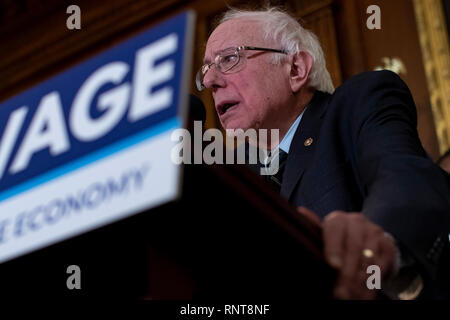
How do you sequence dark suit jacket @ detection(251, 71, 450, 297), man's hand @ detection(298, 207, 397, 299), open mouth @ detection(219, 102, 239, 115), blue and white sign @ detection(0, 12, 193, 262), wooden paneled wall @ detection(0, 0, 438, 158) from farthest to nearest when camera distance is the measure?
wooden paneled wall @ detection(0, 0, 438, 158)
open mouth @ detection(219, 102, 239, 115)
dark suit jacket @ detection(251, 71, 450, 297)
man's hand @ detection(298, 207, 397, 299)
blue and white sign @ detection(0, 12, 193, 262)

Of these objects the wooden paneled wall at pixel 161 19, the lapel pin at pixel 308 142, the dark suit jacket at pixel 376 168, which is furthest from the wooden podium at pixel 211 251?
the wooden paneled wall at pixel 161 19

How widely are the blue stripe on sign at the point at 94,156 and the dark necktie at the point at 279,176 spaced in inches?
39.7

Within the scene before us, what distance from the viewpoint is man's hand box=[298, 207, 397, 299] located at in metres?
0.84

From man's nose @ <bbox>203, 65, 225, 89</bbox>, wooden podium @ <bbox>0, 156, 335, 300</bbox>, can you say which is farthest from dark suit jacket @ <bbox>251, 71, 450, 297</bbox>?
man's nose @ <bbox>203, 65, 225, 89</bbox>

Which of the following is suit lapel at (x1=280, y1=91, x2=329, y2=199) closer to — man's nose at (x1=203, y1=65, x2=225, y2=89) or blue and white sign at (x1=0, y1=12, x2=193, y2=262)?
man's nose at (x1=203, y1=65, x2=225, y2=89)

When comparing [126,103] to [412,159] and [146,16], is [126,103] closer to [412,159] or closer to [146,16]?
[412,159]

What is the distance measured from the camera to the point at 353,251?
862mm

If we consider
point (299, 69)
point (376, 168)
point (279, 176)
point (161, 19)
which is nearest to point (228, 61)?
point (299, 69)

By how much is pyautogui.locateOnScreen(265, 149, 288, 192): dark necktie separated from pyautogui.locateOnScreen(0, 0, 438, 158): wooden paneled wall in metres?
1.46

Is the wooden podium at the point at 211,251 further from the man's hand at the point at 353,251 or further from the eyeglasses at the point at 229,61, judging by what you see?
the eyeglasses at the point at 229,61

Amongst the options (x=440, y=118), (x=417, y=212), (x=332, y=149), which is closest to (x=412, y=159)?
(x=417, y=212)

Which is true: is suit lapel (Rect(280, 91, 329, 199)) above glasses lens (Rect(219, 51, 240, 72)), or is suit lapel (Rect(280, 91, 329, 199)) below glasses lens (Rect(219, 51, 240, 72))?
below

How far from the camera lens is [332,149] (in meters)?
1.58
